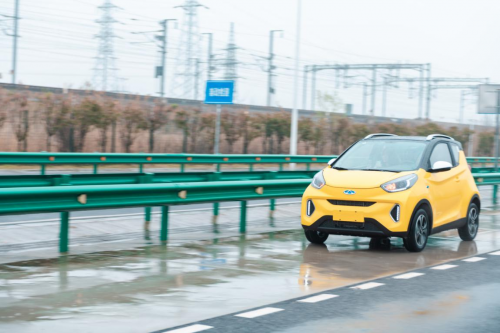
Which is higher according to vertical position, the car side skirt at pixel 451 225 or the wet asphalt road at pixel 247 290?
the car side skirt at pixel 451 225

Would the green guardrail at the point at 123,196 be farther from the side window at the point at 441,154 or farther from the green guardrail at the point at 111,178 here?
the side window at the point at 441,154

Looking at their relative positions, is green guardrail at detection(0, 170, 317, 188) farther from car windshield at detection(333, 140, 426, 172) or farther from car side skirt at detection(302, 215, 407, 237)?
car side skirt at detection(302, 215, 407, 237)

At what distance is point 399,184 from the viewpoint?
36.5ft

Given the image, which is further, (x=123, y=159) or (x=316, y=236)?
(x=123, y=159)

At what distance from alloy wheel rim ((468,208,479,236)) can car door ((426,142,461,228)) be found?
550 millimetres

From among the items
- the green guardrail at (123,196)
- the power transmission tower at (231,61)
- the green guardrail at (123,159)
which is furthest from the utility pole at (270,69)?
the green guardrail at (123,196)

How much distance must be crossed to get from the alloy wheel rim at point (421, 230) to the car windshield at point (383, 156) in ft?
2.32

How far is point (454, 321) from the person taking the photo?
6.96 m

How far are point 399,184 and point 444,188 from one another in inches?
46.5

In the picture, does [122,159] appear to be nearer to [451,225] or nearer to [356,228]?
[451,225]

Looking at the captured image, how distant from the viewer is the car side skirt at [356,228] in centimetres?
1097

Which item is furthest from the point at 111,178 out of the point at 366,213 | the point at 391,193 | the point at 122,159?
the point at 122,159

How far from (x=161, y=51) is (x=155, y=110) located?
1050 cm

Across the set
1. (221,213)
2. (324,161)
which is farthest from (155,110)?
(221,213)
